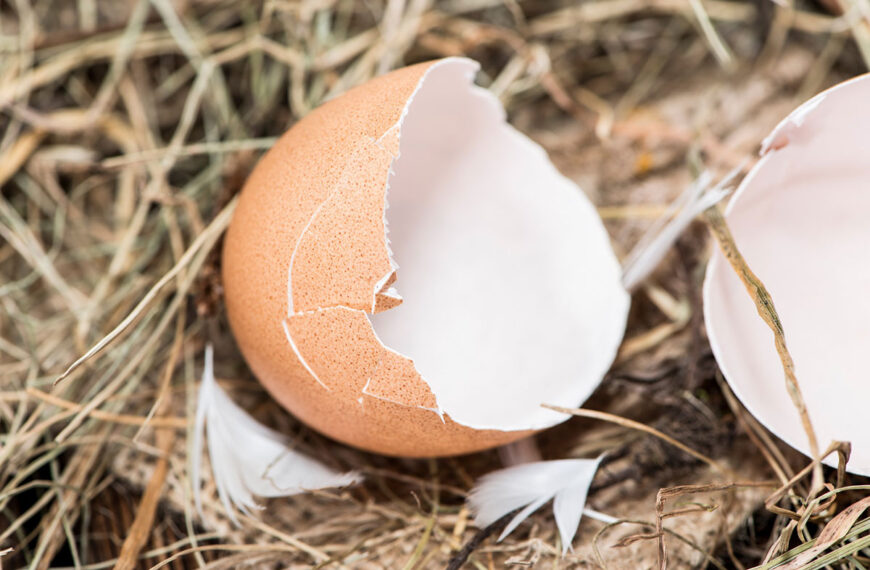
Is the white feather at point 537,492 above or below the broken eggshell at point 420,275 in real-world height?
Result: below

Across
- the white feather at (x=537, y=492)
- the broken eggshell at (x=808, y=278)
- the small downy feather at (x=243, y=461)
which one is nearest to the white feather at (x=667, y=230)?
the broken eggshell at (x=808, y=278)

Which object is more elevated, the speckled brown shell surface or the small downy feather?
the speckled brown shell surface

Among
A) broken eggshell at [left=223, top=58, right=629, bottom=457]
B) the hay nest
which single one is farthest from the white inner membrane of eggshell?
the hay nest

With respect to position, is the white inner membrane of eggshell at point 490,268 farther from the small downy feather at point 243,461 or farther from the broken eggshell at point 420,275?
the small downy feather at point 243,461

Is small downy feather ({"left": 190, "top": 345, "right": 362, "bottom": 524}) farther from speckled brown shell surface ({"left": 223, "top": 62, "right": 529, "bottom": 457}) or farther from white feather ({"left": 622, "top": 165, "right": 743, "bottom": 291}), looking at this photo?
white feather ({"left": 622, "top": 165, "right": 743, "bottom": 291})

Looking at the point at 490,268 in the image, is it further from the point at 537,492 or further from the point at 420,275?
the point at 537,492

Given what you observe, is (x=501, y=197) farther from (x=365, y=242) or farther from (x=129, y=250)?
(x=129, y=250)

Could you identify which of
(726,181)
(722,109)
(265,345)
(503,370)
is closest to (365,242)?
(265,345)
